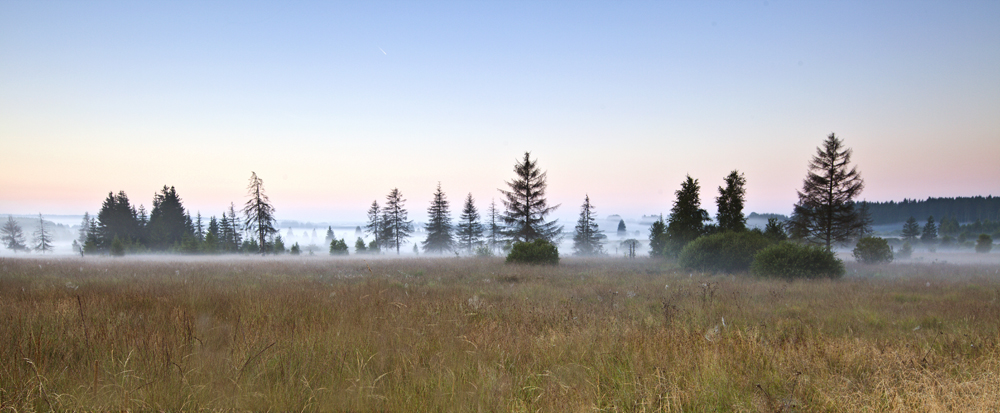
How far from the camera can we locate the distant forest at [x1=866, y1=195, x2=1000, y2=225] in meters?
102

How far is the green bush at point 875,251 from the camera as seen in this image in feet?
74.8

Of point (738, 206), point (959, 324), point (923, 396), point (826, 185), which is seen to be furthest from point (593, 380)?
point (826, 185)

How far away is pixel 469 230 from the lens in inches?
2147

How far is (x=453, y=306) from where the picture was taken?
6.56m

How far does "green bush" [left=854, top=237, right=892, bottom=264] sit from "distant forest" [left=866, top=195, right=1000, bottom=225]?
107616 millimetres

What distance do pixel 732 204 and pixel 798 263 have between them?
13.3 meters

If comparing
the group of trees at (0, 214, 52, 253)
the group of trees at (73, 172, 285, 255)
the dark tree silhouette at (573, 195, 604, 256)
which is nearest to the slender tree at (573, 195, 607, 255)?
the dark tree silhouette at (573, 195, 604, 256)

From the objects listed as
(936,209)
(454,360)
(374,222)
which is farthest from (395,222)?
(936,209)


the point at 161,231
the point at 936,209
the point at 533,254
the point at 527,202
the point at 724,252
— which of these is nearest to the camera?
the point at 724,252

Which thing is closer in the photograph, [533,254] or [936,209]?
[533,254]

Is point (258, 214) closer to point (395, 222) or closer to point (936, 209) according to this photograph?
point (395, 222)

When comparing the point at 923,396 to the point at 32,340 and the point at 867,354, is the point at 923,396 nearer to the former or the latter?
the point at 867,354

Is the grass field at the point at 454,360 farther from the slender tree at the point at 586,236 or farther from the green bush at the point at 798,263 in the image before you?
the slender tree at the point at 586,236

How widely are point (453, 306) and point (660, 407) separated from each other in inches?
169
